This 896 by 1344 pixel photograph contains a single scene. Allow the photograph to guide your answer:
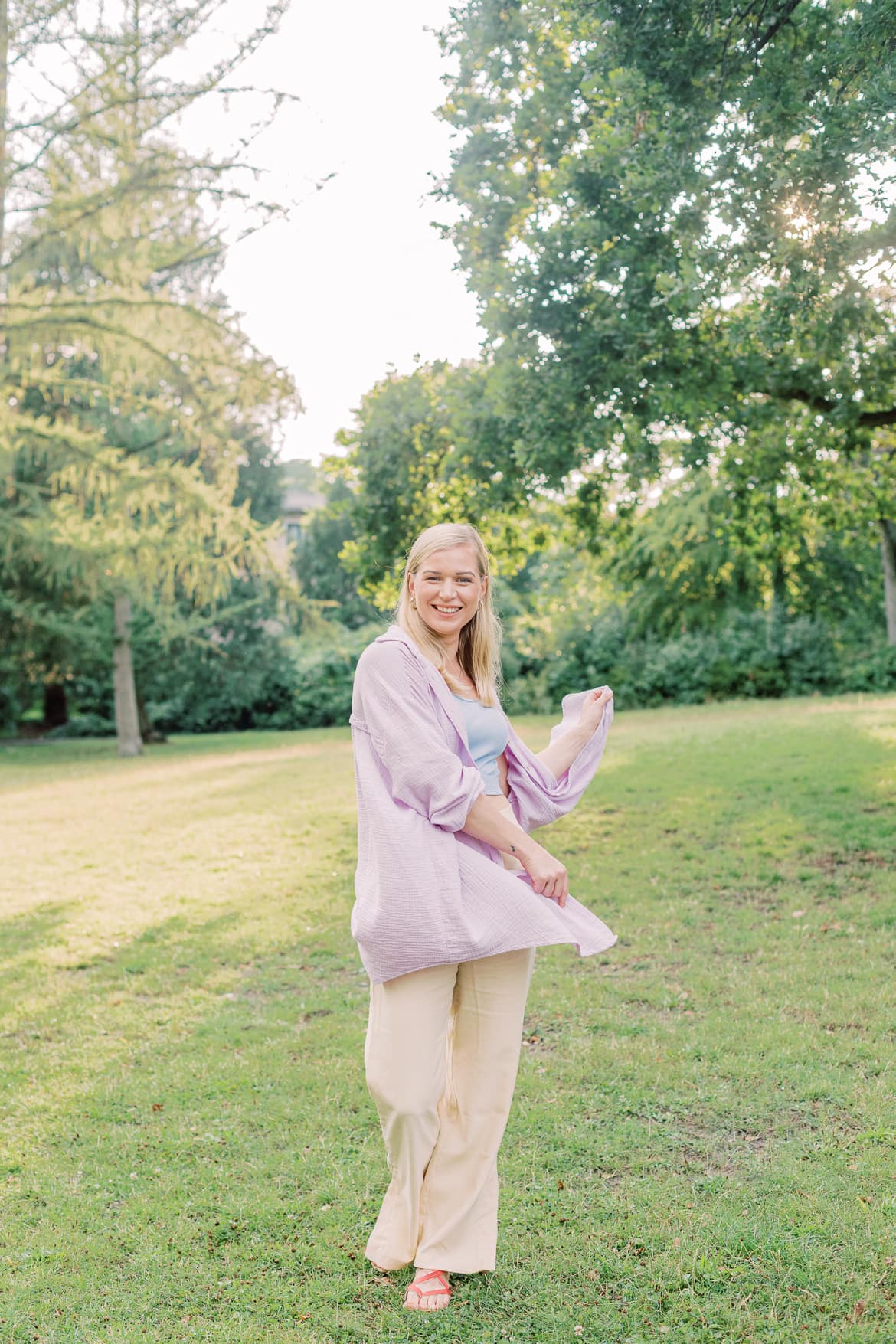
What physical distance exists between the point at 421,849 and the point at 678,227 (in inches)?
216

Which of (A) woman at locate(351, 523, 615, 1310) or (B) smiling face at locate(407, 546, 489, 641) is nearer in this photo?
(A) woman at locate(351, 523, 615, 1310)

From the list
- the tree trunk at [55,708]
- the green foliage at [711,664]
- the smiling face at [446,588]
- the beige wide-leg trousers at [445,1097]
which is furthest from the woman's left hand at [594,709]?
the tree trunk at [55,708]

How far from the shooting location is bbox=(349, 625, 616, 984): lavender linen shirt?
3.01 metres

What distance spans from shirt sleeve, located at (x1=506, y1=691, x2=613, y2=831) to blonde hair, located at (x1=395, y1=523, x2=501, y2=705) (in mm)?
189

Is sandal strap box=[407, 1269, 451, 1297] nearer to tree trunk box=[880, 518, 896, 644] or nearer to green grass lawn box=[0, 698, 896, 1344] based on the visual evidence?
green grass lawn box=[0, 698, 896, 1344]

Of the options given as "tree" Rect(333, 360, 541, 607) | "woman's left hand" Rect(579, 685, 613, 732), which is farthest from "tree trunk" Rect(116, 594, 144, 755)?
"woman's left hand" Rect(579, 685, 613, 732)

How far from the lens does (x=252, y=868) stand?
10.8 m

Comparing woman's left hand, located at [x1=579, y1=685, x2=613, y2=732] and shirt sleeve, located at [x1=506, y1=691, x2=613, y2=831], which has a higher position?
woman's left hand, located at [x1=579, y1=685, x2=613, y2=732]

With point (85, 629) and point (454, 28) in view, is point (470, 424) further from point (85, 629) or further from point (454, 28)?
point (85, 629)

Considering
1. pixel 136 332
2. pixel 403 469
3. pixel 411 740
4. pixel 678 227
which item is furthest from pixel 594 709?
pixel 136 332

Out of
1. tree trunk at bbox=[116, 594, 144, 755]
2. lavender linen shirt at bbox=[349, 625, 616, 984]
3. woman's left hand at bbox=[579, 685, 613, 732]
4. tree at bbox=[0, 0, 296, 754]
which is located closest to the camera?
lavender linen shirt at bbox=[349, 625, 616, 984]

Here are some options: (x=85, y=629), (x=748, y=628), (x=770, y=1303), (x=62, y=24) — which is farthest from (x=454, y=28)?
(x=748, y=628)

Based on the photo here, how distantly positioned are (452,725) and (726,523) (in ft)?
38.4

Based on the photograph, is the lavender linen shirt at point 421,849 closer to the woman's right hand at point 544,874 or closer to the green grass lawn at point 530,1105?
the woman's right hand at point 544,874
